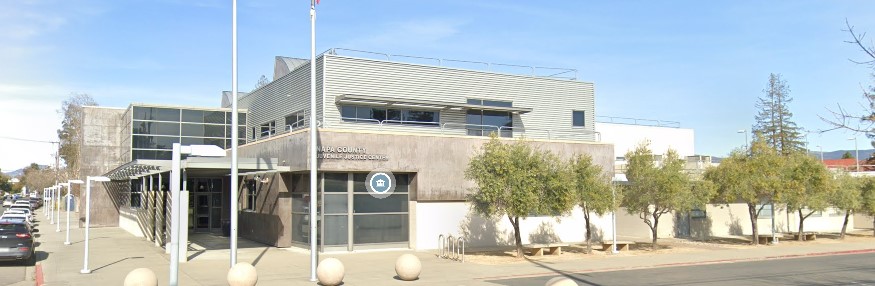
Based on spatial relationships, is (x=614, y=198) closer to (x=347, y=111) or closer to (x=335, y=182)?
(x=335, y=182)

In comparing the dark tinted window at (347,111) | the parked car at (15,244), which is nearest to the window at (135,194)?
the parked car at (15,244)

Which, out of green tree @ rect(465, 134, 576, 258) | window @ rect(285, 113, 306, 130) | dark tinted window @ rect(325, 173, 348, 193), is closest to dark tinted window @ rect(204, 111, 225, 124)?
window @ rect(285, 113, 306, 130)

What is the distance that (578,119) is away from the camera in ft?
113

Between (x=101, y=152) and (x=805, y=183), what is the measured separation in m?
42.7

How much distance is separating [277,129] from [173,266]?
73.5 ft

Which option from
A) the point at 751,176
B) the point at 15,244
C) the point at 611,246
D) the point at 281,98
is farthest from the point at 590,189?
the point at 15,244

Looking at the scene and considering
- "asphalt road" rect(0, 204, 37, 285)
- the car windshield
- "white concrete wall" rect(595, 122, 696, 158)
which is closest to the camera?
"asphalt road" rect(0, 204, 37, 285)

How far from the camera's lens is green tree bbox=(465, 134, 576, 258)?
22.3 meters

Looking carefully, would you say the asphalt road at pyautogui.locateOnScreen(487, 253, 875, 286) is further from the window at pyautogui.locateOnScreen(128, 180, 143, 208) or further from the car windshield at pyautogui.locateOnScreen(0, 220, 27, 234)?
the window at pyautogui.locateOnScreen(128, 180, 143, 208)

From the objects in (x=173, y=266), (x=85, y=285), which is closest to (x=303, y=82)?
(x=85, y=285)

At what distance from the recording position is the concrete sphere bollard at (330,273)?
53.0 feet

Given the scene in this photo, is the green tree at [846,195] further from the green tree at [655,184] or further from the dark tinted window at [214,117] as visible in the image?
the dark tinted window at [214,117]

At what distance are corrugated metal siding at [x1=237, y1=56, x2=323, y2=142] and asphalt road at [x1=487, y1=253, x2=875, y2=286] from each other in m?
14.2

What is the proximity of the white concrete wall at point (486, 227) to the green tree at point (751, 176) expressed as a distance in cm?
537
